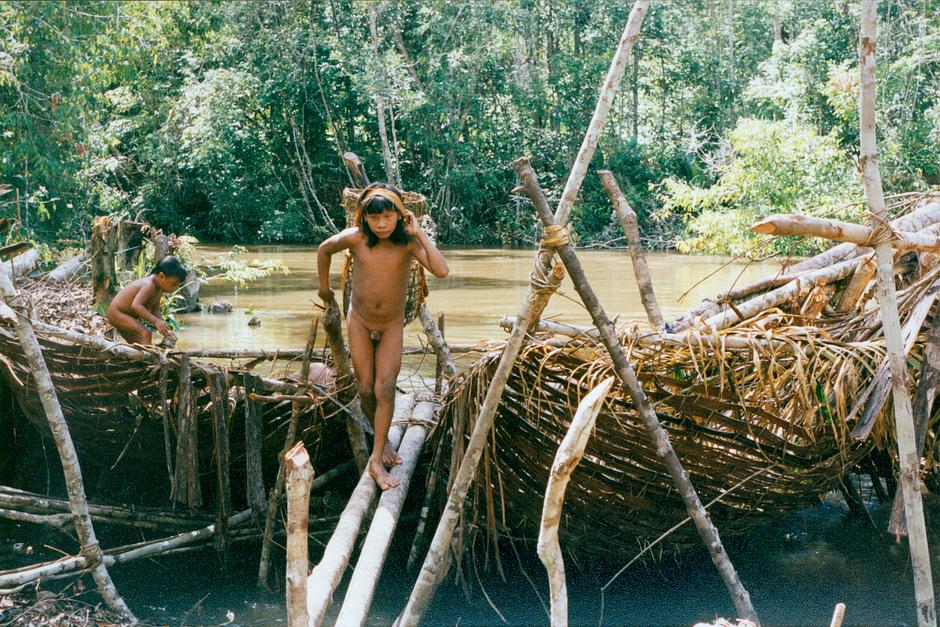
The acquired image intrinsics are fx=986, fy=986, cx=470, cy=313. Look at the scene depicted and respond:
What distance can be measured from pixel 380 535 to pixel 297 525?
1.63 metres

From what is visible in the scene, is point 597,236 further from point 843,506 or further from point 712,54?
point 843,506

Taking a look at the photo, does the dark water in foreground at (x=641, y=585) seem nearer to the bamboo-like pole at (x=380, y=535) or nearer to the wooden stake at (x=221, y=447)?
the wooden stake at (x=221, y=447)

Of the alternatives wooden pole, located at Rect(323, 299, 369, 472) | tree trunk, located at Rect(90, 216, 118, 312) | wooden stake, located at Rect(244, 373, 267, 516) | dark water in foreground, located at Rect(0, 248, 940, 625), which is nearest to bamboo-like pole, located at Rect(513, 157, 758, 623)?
dark water in foreground, located at Rect(0, 248, 940, 625)

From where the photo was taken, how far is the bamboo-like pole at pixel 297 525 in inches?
85.0

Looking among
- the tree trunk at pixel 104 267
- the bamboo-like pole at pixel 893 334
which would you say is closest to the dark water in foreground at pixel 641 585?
the bamboo-like pole at pixel 893 334

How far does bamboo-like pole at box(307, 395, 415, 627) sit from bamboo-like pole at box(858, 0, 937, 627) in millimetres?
2055

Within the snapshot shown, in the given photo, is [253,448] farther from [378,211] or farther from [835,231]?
[835,231]

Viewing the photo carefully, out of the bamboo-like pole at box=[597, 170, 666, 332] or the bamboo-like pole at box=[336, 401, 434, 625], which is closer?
the bamboo-like pole at box=[336, 401, 434, 625]

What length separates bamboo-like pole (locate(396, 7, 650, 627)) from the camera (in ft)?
11.0

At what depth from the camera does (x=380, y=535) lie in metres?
3.84

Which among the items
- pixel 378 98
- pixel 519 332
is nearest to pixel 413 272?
pixel 519 332

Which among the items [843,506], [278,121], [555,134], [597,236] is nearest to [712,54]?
[555,134]

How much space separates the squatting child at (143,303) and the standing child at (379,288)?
185cm

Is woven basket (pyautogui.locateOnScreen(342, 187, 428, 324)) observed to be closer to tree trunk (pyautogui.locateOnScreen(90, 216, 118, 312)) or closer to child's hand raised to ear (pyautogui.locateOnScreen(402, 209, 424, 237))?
child's hand raised to ear (pyautogui.locateOnScreen(402, 209, 424, 237))
